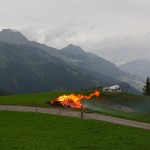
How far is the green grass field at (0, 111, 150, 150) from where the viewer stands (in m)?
27.3

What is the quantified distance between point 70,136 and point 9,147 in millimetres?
7515

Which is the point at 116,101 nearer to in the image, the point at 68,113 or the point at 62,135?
the point at 68,113

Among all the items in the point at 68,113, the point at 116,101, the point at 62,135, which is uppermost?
the point at 116,101

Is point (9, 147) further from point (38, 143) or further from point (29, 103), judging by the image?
point (29, 103)

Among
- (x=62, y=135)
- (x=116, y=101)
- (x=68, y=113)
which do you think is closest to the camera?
(x=62, y=135)

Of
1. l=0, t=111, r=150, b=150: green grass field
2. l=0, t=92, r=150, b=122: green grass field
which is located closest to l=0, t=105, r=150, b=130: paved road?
l=0, t=111, r=150, b=150: green grass field

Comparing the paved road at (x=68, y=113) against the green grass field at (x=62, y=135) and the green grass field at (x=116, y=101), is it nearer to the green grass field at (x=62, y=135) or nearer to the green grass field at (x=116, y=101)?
the green grass field at (x=62, y=135)

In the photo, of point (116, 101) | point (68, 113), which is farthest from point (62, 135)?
point (116, 101)

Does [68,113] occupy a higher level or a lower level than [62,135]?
higher

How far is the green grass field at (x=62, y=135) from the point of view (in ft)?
89.5

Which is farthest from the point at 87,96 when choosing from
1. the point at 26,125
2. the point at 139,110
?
the point at 26,125

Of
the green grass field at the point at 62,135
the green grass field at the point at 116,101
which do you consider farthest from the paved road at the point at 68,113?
the green grass field at the point at 116,101

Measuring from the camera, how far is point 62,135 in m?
32.1

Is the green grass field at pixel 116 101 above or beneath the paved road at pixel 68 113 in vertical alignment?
above
